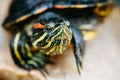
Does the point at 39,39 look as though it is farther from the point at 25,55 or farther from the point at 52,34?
the point at 25,55

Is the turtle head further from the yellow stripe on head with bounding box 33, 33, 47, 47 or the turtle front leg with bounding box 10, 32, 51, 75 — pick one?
the turtle front leg with bounding box 10, 32, 51, 75

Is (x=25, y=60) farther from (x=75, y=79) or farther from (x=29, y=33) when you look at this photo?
(x=75, y=79)

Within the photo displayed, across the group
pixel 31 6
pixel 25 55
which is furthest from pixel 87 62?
pixel 31 6

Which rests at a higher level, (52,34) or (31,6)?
(31,6)

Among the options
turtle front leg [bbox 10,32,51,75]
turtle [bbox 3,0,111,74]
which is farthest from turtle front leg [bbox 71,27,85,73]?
turtle front leg [bbox 10,32,51,75]

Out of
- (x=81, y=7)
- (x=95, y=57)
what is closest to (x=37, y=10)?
(x=81, y=7)

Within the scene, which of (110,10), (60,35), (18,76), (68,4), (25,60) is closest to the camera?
(60,35)
